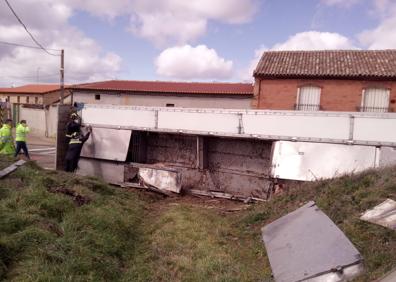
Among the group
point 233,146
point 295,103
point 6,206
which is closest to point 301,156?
point 233,146

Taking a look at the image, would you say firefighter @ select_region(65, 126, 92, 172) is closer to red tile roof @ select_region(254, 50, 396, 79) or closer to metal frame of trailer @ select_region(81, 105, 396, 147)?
metal frame of trailer @ select_region(81, 105, 396, 147)

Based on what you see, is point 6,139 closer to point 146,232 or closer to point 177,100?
point 146,232

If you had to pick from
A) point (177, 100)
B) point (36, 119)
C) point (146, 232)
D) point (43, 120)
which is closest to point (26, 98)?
point (36, 119)

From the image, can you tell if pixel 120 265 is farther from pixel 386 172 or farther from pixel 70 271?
pixel 386 172

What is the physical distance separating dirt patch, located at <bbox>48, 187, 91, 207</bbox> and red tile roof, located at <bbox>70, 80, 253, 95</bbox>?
19401mm

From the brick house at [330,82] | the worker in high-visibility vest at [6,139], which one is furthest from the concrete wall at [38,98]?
the worker in high-visibility vest at [6,139]

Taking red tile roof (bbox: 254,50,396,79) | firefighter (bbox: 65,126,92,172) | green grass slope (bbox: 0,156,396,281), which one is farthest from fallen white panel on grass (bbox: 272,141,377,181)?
red tile roof (bbox: 254,50,396,79)

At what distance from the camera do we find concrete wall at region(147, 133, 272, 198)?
7.82 m

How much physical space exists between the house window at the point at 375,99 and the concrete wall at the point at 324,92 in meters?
0.20

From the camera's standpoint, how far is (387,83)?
17.2 m

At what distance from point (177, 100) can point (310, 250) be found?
74.5 feet

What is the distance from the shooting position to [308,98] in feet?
60.2

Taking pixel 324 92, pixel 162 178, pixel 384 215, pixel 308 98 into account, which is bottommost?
pixel 162 178

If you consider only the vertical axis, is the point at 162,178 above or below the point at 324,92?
Result: below
